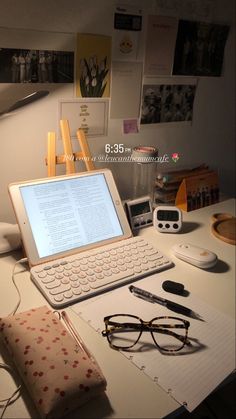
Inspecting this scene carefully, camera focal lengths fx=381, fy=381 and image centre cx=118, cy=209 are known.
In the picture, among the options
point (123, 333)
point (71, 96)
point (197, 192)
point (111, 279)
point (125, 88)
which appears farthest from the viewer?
point (197, 192)

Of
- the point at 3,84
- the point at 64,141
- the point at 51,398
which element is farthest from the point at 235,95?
the point at 51,398

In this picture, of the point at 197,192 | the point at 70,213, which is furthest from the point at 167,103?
the point at 70,213

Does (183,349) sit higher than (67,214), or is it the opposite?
(67,214)

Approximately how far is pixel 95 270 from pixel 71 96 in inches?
19.6

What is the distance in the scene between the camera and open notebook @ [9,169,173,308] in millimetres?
816

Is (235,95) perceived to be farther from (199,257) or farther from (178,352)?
(178,352)

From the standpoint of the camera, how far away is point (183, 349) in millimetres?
667

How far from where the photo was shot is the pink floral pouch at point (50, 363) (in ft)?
1.73

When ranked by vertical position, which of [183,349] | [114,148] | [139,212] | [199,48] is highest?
[199,48]

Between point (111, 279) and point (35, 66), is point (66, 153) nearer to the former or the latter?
point (35, 66)

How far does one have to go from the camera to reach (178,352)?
0.66 m

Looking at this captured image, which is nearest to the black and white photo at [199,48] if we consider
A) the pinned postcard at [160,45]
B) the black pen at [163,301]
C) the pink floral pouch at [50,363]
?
the pinned postcard at [160,45]

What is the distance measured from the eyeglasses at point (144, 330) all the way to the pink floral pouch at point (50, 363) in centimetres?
7

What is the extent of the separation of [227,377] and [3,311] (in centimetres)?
42
